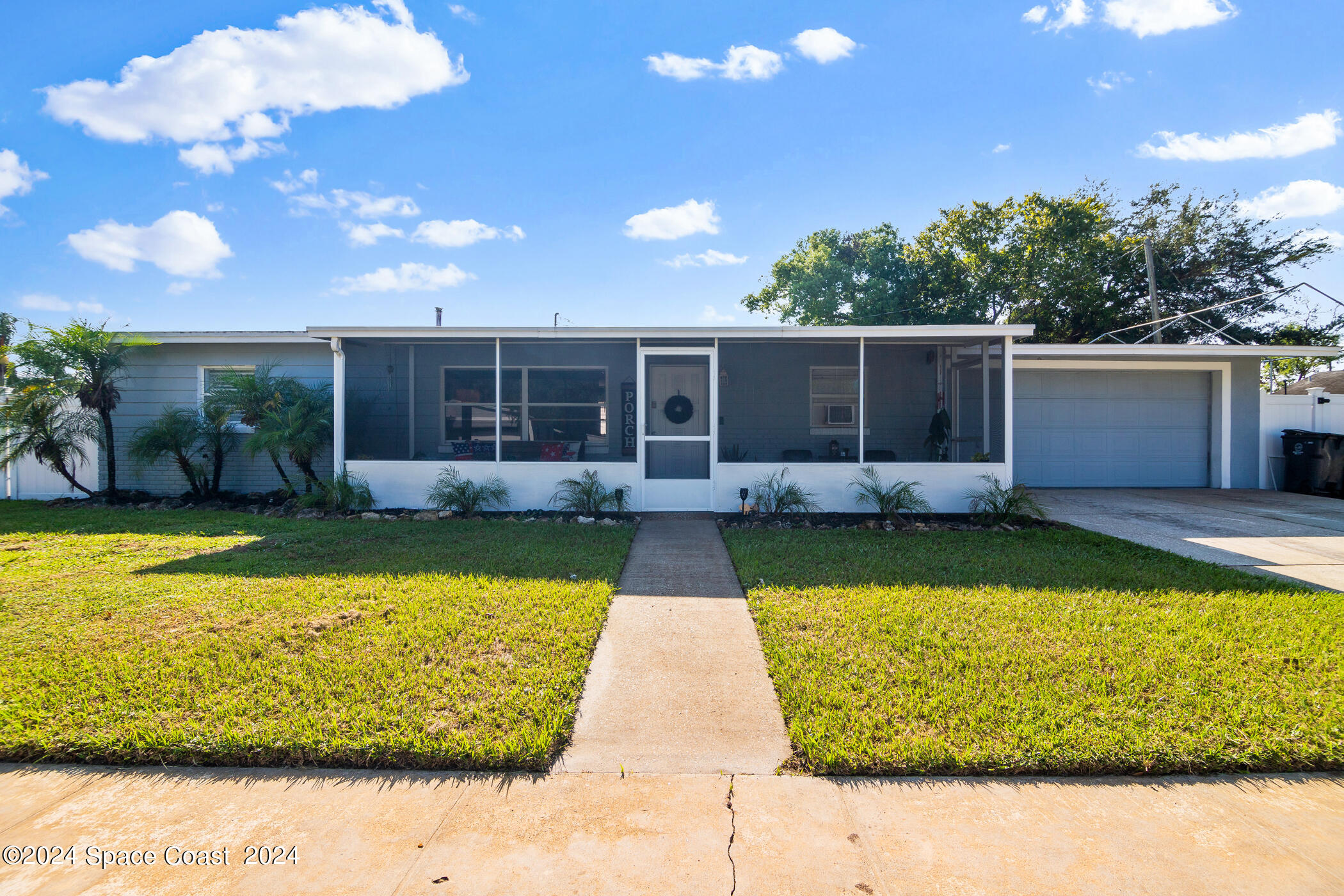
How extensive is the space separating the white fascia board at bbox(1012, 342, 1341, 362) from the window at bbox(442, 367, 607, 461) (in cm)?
741

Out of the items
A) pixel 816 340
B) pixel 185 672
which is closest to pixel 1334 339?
pixel 816 340

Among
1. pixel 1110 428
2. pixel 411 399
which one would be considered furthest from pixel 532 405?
pixel 1110 428

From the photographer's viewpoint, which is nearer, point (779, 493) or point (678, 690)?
point (678, 690)

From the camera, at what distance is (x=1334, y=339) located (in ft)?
65.9

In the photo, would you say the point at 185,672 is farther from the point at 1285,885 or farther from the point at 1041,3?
the point at 1041,3

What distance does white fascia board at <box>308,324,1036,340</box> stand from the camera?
27.1 ft

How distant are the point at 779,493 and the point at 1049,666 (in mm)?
5261

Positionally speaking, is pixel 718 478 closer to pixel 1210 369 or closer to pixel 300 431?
pixel 300 431

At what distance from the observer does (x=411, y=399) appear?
→ 1045 cm

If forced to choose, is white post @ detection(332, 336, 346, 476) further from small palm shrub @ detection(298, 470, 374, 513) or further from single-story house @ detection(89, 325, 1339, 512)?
small palm shrub @ detection(298, 470, 374, 513)

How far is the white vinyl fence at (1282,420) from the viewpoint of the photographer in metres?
11.8

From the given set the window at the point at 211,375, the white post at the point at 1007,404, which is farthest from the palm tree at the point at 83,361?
the white post at the point at 1007,404

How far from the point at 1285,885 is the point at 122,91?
15.0 m

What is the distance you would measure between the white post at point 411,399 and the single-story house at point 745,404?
0.22 ft
